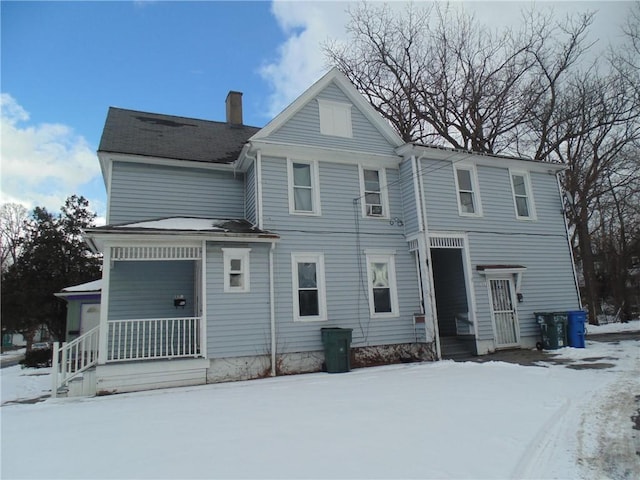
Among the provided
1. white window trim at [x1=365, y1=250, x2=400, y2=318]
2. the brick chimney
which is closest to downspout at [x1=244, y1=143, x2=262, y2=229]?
white window trim at [x1=365, y1=250, x2=400, y2=318]

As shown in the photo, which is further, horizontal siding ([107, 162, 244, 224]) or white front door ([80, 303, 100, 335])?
white front door ([80, 303, 100, 335])

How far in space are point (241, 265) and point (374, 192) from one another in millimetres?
4812

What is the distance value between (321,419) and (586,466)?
315 cm

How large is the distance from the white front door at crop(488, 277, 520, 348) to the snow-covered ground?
12.6 ft

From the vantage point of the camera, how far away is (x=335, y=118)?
12828 millimetres

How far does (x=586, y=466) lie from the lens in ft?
13.8

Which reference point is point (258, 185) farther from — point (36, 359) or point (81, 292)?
point (36, 359)

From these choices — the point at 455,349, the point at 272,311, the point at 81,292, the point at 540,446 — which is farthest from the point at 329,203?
the point at 81,292

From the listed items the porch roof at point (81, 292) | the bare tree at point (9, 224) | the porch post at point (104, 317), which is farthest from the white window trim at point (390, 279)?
the bare tree at point (9, 224)

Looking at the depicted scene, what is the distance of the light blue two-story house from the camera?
10281 mm

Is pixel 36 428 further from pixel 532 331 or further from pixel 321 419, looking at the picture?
pixel 532 331

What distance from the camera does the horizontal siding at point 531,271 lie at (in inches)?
501

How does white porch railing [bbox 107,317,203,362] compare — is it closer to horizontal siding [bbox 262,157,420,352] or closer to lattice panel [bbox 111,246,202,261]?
lattice panel [bbox 111,246,202,261]

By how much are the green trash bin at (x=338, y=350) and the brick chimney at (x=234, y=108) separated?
9.56m
